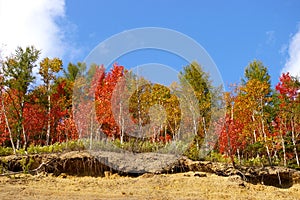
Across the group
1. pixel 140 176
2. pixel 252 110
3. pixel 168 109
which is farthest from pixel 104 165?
pixel 252 110

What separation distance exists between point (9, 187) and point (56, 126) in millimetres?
13081

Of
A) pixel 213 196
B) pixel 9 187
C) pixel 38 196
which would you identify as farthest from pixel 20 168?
pixel 213 196

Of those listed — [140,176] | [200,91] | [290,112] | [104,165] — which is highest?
[200,91]

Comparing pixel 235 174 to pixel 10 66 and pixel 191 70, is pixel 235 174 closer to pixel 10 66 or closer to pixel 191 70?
pixel 191 70

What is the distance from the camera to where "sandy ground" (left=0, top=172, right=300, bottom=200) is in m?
9.52

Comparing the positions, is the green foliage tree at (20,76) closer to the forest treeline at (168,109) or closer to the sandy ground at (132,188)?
the forest treeline at (168,109)

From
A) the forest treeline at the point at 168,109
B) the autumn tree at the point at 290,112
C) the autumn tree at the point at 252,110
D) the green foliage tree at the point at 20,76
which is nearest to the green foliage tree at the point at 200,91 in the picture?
the forest treeline at the point at 168,109

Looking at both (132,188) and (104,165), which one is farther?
(104,165)

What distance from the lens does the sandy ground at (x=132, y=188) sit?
9.52 m

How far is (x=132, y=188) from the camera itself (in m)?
11.0

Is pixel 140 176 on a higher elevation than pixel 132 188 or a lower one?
higher

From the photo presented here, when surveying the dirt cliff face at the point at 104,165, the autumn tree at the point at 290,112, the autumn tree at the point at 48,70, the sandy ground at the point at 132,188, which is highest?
the autumn tree at the point at 48,70

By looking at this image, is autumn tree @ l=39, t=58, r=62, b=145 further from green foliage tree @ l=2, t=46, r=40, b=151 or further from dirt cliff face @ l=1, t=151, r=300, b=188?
dirt cliff face @ l=1, t=151, r=300, b=188

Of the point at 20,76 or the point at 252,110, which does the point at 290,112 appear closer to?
the point at 252,110
